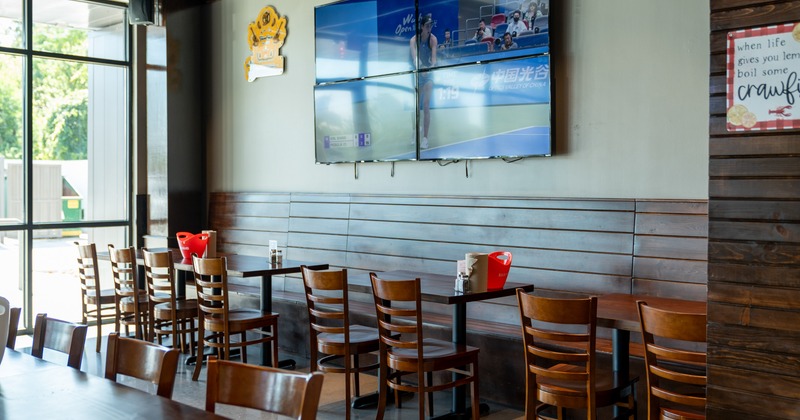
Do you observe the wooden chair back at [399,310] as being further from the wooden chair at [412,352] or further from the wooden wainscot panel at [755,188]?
the wooden wainscot panel at [755,188]

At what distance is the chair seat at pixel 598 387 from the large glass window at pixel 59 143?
19.8ft

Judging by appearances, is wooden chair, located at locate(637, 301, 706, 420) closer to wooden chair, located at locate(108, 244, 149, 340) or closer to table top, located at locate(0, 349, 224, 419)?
table top, located at locate(0, 349, 224, 419)

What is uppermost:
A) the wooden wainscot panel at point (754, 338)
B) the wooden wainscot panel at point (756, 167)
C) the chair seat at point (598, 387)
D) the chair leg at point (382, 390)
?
the wooden wainscot panel at point (756, 167)

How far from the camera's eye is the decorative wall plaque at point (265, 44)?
7.66 meters

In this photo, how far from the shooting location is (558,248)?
5383 millimetres

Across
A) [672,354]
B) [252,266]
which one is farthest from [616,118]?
[252,266]

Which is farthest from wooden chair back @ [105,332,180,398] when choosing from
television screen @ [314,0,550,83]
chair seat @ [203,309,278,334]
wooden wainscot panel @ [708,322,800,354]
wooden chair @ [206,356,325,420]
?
television screen @ [314,0,550,83]

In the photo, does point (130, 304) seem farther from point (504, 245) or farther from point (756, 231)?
point (756, 231)

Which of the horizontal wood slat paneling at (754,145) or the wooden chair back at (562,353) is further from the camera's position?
the wooden chair back at (562,353)

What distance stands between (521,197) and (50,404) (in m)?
3.90

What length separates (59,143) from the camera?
820cm

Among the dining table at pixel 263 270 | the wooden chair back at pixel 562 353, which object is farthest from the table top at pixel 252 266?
the wooden chair back at pixel 562 353

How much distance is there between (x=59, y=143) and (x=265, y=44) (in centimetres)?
250

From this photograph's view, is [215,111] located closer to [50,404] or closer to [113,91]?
[113,91]
